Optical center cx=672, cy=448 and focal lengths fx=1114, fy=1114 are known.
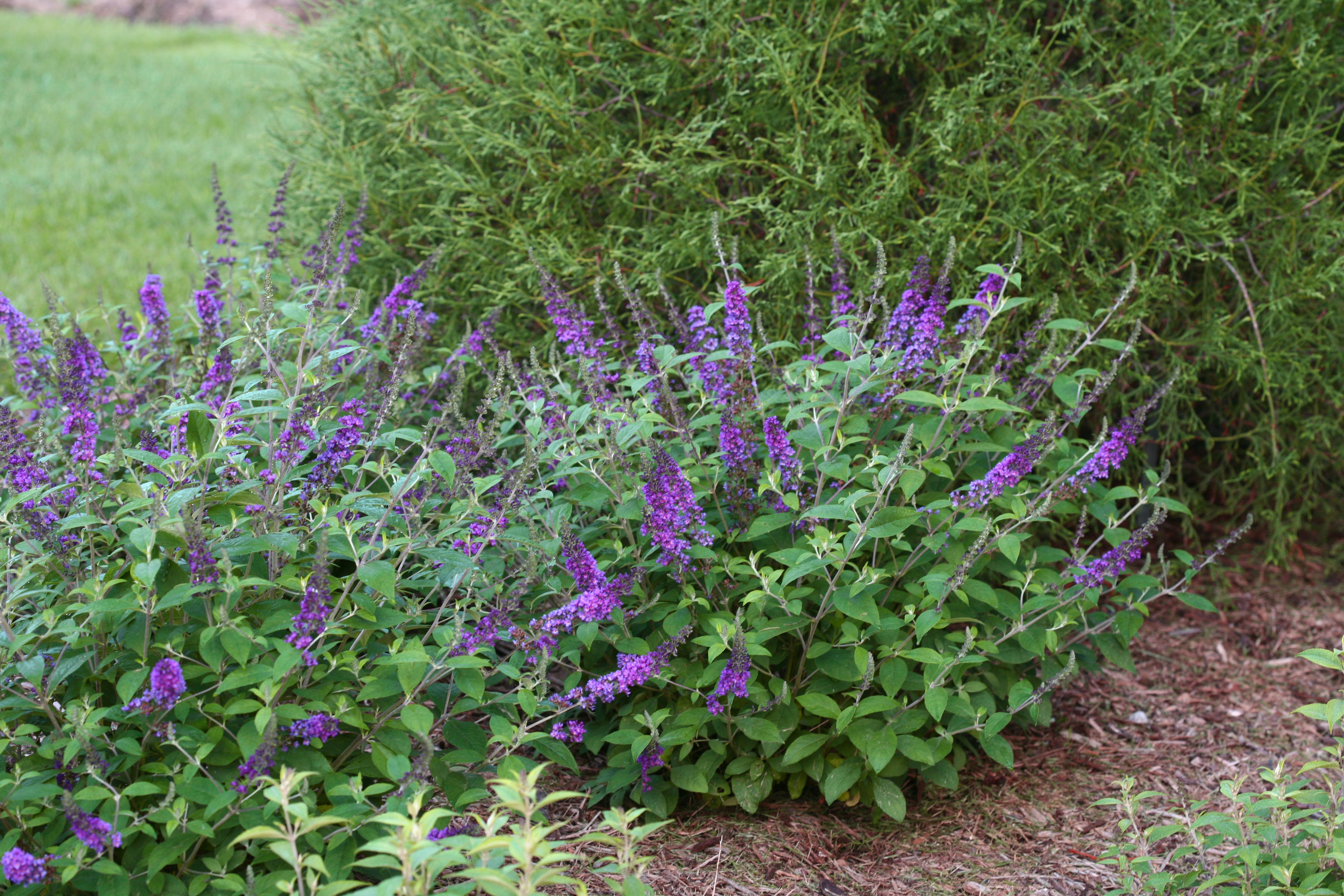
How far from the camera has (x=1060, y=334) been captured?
154 inches

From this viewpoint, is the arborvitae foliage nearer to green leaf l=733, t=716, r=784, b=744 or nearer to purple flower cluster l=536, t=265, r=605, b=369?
purple flower cluster l=536, t=265, r=605, b=369

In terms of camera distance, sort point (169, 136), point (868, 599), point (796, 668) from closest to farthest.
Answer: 1. point (868, 599)
2. point (796, 668)
3. point (169, 136)

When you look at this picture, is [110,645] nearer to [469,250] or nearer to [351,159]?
[469,250]

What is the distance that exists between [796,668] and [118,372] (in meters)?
2.52

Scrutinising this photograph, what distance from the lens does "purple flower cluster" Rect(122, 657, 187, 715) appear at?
2.04 m

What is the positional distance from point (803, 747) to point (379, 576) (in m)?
1.21

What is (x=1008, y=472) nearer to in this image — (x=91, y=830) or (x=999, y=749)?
(x=999, y=749)

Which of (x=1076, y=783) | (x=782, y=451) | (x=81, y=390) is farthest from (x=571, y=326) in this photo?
(x=1076, y=783)

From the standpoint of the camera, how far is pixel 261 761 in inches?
84.7

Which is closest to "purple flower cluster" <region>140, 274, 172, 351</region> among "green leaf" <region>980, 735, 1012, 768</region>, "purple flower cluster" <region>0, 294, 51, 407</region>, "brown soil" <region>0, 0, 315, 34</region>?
"purple flower cluster" <region>0, 294, 51, 407</region>

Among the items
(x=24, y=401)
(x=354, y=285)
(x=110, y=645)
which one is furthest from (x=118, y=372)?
(x=110, y=645)

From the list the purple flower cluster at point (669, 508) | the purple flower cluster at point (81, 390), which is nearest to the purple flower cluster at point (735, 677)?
the purple flower cluster at point (669, 508)

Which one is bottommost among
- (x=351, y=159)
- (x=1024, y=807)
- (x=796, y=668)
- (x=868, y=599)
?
(x=1024, y=807)

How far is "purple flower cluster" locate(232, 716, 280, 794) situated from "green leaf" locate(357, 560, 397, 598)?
1.03ft
